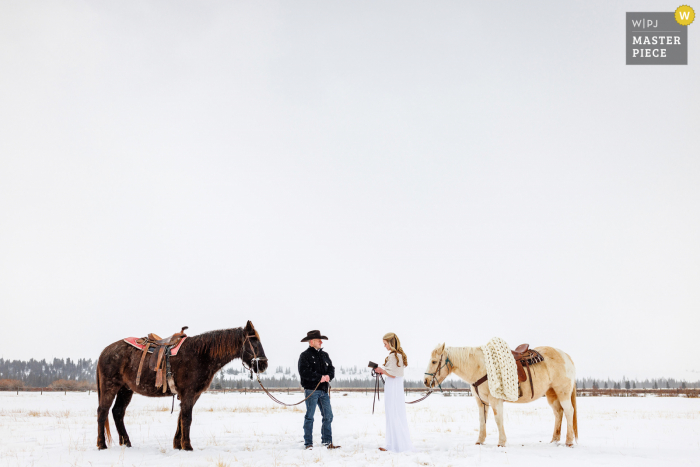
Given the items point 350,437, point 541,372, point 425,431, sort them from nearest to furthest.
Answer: point 541,372, point 350,437, point 425,431

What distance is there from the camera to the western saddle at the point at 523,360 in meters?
8.75

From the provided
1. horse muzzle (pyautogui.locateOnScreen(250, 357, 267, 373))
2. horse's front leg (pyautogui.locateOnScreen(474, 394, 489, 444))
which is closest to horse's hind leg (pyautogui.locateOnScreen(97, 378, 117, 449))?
horse muzzle (pyautogui.locateOnScreen(250, 357, 267, 373))

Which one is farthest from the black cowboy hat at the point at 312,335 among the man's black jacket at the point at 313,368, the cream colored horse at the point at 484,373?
the cream colored horse at the point at 484,373

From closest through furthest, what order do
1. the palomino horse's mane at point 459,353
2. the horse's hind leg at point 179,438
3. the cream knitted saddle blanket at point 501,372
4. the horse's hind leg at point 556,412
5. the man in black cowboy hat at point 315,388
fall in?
the horse's hind leg at point 179,438
the man in black cowboy hat at point 315,388
the cream knitted saddle blanket at point 501,372
the palomino horse's mane at point 459,353
the horse's hind leg at point 556,412

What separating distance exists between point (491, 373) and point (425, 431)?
13.8ft

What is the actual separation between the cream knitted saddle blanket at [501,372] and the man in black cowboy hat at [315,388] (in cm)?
327

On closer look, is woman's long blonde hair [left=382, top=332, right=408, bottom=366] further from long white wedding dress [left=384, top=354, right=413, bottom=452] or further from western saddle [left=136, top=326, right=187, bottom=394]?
western saddle [left=136, top=326, right=187, bottom=394]

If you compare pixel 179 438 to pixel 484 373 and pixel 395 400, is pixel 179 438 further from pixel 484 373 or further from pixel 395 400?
pixel 484 373

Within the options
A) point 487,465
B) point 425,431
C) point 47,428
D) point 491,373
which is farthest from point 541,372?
point 47,428

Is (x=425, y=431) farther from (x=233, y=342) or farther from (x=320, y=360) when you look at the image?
(x=233, y=342)

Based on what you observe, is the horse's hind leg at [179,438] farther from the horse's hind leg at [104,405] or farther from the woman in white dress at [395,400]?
the woman in white dress at [395,400]

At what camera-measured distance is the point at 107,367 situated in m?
8.80

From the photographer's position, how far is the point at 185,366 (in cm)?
848

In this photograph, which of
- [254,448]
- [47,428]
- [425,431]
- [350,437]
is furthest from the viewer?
[47,428]
